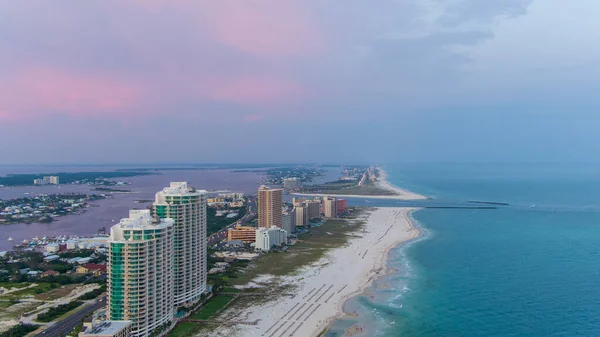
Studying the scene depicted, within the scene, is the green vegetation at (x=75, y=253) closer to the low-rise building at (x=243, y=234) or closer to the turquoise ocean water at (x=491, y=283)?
the low-rise building at (x=243, y=234)

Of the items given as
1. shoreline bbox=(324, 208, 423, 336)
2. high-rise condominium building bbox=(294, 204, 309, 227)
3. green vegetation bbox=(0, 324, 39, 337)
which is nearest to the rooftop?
green vegetation bbox=(0, 324, 39, 337)

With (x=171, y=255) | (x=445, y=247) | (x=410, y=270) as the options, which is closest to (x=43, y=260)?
(x=171, y=255)

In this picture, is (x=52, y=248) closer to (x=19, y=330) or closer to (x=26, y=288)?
(x=26, y=288)

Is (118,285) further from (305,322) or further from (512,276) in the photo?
(512,276)

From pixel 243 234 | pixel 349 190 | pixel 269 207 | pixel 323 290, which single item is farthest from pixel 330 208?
pixel 349 190

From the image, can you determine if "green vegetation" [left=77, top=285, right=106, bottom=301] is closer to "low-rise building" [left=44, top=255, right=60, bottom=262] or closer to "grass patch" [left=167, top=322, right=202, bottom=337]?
"grass patch" [left=167, top=322, right=202, bottom=337]

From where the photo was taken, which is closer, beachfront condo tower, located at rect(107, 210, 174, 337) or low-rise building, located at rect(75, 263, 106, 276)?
beachfront condo tower, located at rect(107, 210, 174, 337)
